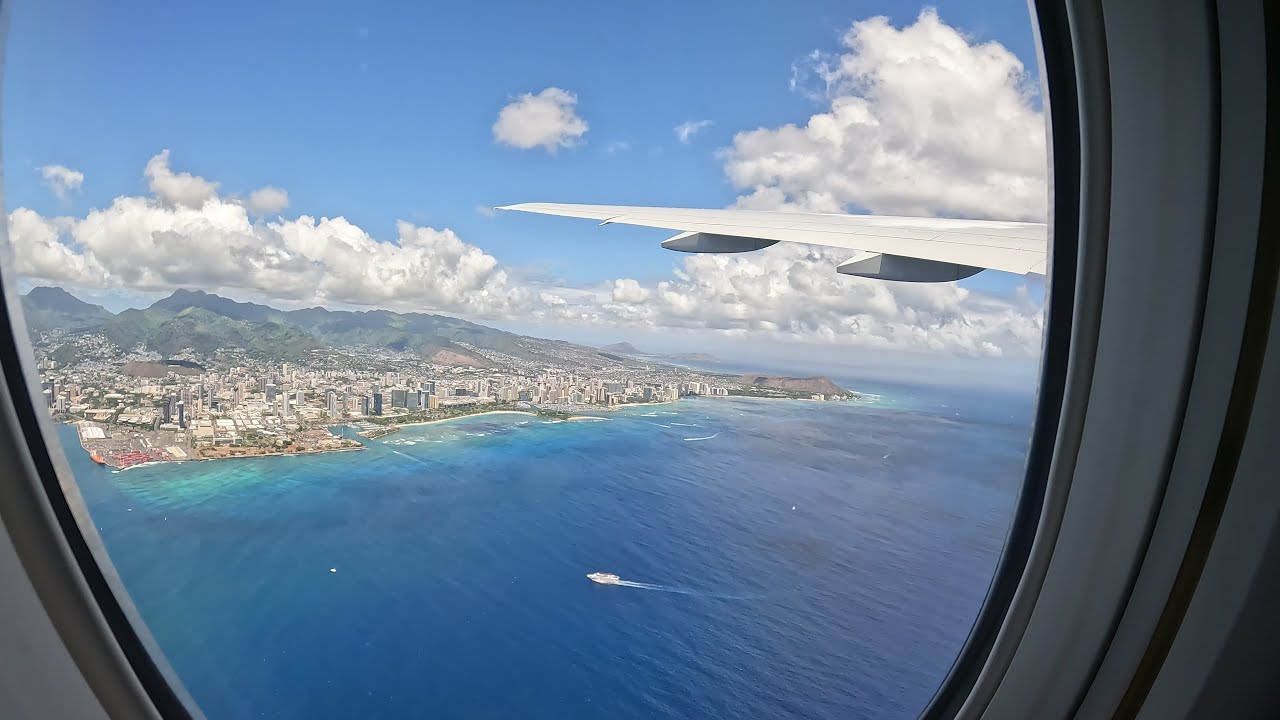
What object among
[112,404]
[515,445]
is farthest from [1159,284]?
[515,445]

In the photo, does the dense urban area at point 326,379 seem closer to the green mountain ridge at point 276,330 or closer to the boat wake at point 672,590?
the green mountain ridge at point 276,330

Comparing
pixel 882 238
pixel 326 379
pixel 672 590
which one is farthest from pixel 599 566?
pixel 882 238

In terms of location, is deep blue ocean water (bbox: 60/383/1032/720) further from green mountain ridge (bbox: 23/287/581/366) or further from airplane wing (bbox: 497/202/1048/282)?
airplane wing (bbox: 497/202/1048/282)

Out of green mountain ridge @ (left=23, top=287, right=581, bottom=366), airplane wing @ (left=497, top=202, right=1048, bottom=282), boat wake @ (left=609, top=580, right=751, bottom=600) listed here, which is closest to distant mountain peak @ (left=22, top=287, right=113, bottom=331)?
green mountain ridge @ (left=23, top=287, right=581, bottom=366)

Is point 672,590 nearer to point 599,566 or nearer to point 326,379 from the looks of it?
point 599,566

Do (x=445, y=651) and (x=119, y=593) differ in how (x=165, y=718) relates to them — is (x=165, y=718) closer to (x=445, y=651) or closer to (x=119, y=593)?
(x=119, y=593)
